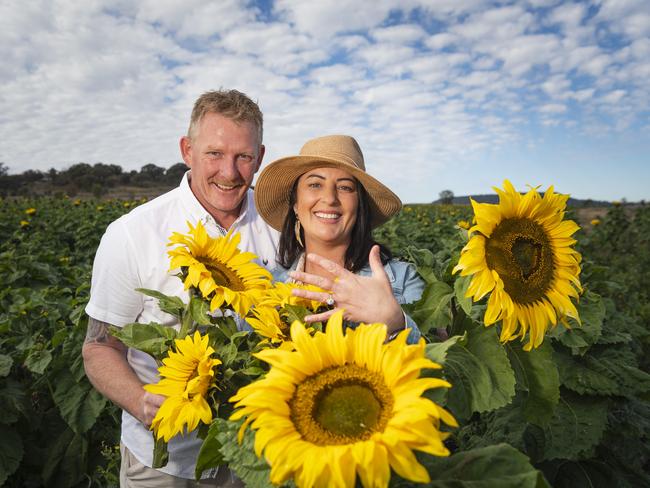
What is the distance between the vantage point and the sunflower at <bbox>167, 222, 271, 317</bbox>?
5.16ft

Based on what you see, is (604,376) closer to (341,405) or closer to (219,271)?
(219,271)

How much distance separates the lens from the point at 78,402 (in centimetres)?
374

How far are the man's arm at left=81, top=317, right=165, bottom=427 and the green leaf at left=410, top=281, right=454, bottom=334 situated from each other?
1.13 m

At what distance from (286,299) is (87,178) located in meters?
38.6

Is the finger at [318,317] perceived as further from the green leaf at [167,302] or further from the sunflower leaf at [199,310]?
the green leaf at [167,302]

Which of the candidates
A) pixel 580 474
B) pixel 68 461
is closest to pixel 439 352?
pixel 580 474

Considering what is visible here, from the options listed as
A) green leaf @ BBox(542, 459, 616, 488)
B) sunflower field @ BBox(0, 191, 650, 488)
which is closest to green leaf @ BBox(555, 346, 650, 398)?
sunflower field @ BBox(0, 191, 650, 488)

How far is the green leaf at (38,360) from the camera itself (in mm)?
3684

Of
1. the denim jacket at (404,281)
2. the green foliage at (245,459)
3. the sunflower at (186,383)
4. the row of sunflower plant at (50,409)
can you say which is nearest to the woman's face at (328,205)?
the denim jacket at (404,281)

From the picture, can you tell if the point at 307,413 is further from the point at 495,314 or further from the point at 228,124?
the point at 228,124

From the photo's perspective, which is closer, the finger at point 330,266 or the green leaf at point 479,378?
the green leaf at point 479,378

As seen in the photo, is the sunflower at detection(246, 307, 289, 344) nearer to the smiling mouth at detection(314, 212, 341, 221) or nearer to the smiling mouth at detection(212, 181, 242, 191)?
the smiling mouth at detection(314, 212, 341, 221)

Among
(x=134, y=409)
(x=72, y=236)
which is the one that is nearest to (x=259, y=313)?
(x=134, y=409)

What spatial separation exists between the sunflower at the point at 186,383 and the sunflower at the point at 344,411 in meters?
0.30
